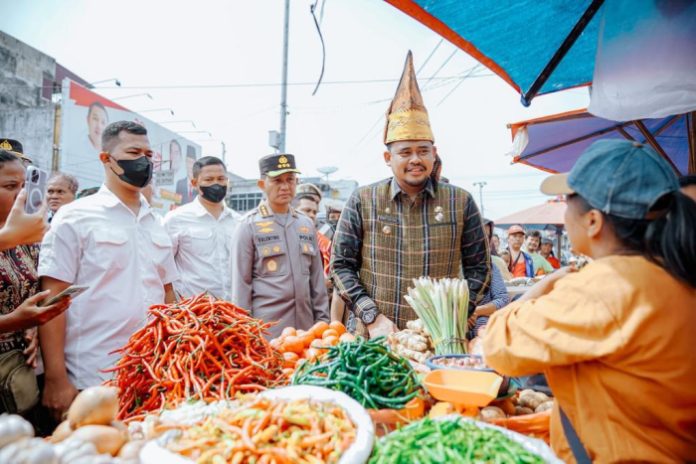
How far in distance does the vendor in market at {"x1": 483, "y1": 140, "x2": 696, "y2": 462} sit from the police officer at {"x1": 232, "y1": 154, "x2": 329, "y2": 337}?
10.0 feet

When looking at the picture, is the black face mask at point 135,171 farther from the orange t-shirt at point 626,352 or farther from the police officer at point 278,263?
the orange t-shirt at point 626,352

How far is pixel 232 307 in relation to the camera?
106 inches

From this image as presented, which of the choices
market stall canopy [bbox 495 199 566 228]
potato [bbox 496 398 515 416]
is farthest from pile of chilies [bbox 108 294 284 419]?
market stall canopy [bbox 495 199 566 228]

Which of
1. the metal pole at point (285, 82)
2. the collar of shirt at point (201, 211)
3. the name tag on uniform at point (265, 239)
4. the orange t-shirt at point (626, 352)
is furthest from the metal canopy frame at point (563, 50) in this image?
the metal pole at point (285, 82)

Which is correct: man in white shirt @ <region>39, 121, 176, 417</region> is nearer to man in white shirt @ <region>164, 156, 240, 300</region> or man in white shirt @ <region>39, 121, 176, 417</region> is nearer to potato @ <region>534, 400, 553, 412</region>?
man in white shirt @ <region>164, 156, 240, 300</region>

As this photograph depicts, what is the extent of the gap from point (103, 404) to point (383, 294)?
2.16 meters

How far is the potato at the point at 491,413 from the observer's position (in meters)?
1.91

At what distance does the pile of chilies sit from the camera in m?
2.12

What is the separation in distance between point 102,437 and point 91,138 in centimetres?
2578

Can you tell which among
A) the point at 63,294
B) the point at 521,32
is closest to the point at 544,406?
the point at 63,294

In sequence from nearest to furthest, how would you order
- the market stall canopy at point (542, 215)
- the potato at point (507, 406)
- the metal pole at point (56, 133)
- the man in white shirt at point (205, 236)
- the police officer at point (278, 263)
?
the potato at point (507, 406), the police officer at point (278, 263), the man in white shirt at point (205, 236), the market stall canopy at point (542, 215), the metal pole at point (56, 133)

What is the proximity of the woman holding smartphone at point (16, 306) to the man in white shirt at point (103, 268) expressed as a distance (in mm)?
159

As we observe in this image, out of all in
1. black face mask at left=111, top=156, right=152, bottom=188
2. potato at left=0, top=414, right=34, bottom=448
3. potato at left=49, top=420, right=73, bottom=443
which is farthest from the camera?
black face mask at left=111, top=156, right=152, bottom=188

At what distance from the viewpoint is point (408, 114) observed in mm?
Result: 3258
